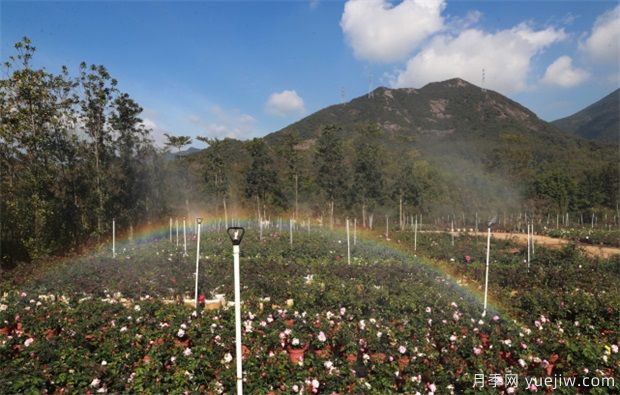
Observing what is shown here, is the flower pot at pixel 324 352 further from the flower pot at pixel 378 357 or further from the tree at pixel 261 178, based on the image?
the tree at pixel 261 178

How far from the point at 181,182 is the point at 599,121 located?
165 meters

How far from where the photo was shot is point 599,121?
147 meters

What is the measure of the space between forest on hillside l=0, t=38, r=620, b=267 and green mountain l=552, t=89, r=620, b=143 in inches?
3205

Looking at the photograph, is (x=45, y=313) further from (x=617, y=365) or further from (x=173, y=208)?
(x=173, y=208)

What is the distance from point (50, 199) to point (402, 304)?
1514 centimetres

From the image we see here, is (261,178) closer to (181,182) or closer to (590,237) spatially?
(181,182)

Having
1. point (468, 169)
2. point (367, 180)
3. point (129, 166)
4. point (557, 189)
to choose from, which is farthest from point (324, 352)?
point (468, 169)

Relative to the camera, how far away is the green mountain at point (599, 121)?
126 metres

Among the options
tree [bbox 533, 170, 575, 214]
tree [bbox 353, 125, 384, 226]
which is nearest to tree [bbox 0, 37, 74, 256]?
tree [bbox 353, 125, 384, 226]

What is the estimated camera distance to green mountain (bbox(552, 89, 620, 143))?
414 ft

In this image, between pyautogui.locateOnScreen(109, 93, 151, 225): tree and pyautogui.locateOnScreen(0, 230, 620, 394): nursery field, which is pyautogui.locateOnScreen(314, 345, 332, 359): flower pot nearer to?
pyautogui.locateOnScreen(0, 230, 620, 394): nursery field

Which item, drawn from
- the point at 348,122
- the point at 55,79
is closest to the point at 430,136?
the point at 348,122

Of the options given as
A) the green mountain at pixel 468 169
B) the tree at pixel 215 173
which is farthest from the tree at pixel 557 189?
the tree at pixel 215 173

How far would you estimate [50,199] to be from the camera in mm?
16188
